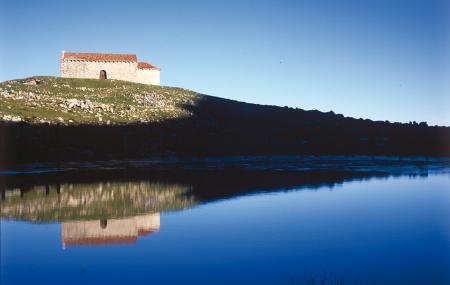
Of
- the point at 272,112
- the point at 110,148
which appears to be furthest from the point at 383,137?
the point at 110,148

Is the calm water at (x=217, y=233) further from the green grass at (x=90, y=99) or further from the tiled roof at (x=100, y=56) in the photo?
the tiled roof at (x=100, y=56)

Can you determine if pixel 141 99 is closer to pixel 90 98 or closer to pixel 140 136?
pixel 90 98

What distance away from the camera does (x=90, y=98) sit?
69.9 metres

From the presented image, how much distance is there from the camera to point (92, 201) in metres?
20.2

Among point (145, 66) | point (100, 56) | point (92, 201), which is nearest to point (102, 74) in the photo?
point (100, 56)

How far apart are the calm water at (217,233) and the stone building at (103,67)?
218 ft

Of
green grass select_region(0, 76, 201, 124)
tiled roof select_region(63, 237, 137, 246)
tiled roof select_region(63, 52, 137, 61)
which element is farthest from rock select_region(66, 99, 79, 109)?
tiled roof select_region(63, 237, 137, 246)

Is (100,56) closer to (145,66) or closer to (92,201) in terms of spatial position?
(145,66)

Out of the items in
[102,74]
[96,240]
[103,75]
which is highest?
[102,74]

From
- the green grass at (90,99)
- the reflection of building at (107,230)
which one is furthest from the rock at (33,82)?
the reflection of building at (107,230)

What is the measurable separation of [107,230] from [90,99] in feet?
189

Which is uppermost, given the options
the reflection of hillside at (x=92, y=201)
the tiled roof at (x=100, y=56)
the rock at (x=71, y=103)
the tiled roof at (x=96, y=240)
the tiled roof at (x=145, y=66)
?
the tiled roof at (x=100, y=56)

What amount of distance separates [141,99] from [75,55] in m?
25.2

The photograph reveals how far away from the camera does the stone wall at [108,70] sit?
89.2m
